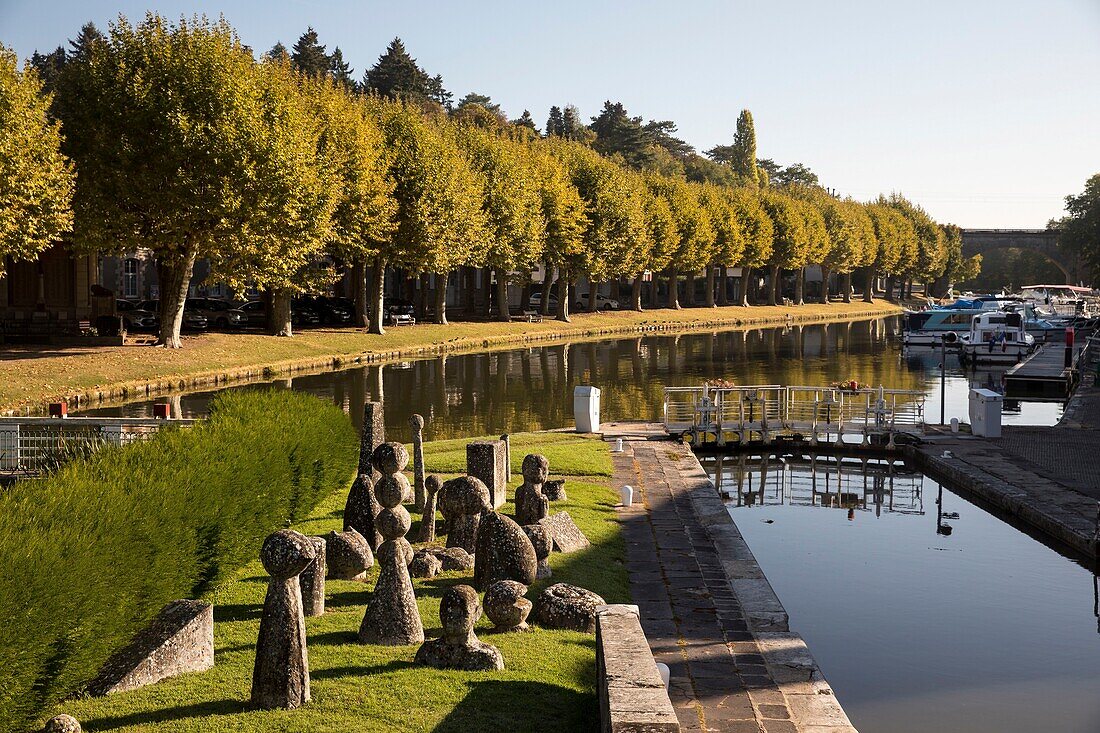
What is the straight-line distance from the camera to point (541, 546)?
15.1 meters

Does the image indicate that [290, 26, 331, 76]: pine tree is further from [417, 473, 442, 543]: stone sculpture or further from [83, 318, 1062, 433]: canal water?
[417, 473, 442, 543]: stone sculpture

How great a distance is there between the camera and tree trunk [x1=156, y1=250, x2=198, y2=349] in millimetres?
49031

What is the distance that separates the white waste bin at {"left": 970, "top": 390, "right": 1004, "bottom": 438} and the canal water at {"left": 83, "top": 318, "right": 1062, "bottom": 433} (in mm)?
7299

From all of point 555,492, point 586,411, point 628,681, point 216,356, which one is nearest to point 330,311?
point 216,356

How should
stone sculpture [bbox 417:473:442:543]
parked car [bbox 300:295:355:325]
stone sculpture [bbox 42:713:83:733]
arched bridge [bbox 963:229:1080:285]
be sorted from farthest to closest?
arched bridge [bbox 963:229:1080:285] → parked car [bbox 300:295:355:325] → stone sculpture [bbox 417:473:442:543] → stone sculpture [bbox 42:713:83:733]

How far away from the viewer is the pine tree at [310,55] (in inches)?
5384

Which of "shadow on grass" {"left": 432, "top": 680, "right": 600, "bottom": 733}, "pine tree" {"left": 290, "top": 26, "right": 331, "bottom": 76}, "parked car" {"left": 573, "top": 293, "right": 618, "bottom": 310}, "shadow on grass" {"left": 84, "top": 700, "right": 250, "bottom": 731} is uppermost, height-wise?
"pine tree" {"left": 290, "top": 26, "right": 331, "bottom": 76}

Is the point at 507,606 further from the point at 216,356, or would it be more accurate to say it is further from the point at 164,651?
the point at 216,356

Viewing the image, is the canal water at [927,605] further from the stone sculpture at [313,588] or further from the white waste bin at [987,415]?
the stone sculpture at [313,588]

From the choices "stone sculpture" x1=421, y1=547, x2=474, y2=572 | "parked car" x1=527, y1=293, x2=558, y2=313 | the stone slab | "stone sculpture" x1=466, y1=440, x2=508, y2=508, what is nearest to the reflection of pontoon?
"stone sculpture" x1=466, y1=440, x2=508, y2=508

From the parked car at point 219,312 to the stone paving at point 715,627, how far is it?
144 feet

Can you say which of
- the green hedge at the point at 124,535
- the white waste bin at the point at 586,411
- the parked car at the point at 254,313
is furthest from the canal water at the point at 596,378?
the green hedge at the point at 124,535

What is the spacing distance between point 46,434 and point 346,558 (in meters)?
9.97

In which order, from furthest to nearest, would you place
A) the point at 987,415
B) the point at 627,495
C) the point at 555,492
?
the point at 987,415
the point at 627,495
the point at 555,492
